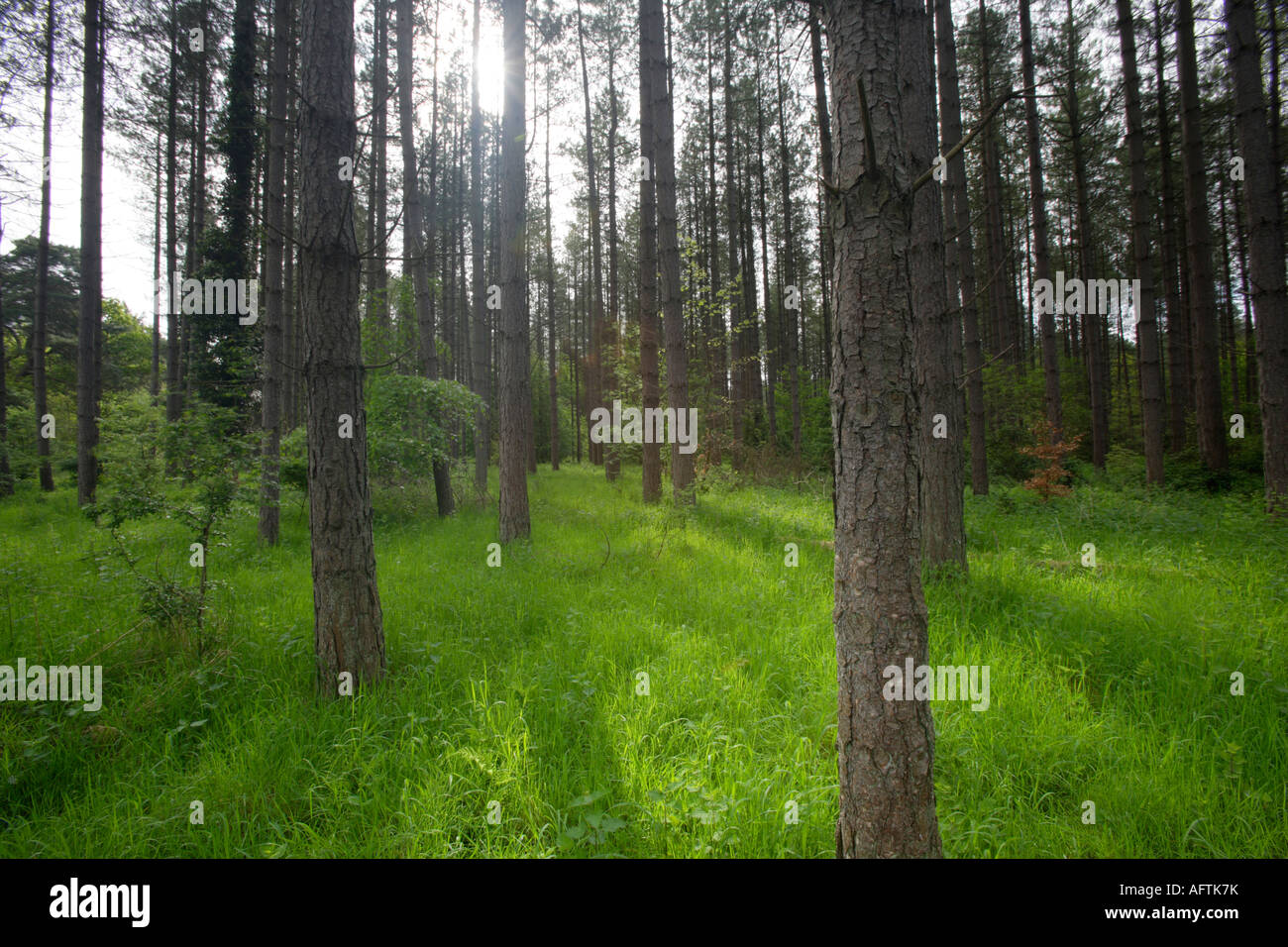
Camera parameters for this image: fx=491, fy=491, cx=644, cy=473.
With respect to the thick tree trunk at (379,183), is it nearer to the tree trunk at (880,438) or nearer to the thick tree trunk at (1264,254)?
the tree trunk at (880,438)

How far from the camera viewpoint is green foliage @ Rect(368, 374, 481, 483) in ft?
30.9

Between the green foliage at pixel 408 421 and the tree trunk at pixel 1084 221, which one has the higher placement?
the tree trunk at pixel 1084 221

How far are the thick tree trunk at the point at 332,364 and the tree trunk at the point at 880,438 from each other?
311cm

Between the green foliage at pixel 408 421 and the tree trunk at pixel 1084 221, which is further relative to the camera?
the tree trunk at pixel 1084 221

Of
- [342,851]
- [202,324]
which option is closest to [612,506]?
[342,851]

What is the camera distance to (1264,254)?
6.87m

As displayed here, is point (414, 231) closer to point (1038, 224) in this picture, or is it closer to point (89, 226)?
point (89, 226)

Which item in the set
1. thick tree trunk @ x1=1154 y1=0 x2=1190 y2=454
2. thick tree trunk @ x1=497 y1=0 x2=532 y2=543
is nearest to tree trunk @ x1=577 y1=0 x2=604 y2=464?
thick tree trunk @ x1=497 y1=0 x2=532 y2=543

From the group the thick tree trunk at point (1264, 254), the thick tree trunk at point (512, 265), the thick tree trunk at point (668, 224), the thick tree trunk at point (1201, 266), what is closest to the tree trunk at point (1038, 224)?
the thick tree trunk at point (1201, 266)

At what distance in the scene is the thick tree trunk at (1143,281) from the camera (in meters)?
10.0

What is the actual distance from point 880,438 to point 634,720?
2298mm

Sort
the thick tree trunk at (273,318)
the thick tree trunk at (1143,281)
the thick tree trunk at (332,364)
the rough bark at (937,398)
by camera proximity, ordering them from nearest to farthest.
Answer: the thick tree trunk at (332,364) < the rough bark at (937,398) < the thick tree trunk at (273,318) < the thick tree trunk at (1143,281)

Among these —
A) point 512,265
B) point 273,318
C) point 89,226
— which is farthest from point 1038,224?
point 89,226
